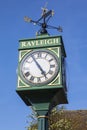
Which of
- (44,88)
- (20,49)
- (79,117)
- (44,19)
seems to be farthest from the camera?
(79,117)

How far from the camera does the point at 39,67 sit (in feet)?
37.9

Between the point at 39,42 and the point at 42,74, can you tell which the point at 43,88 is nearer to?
the point at 42,74

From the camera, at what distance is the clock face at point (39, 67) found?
37.2 feet

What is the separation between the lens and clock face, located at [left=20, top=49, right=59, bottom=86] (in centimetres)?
1135

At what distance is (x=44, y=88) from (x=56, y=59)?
91 cm

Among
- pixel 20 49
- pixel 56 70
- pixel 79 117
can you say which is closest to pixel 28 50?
pixel 20 49

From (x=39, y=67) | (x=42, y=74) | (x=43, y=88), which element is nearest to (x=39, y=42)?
(x=39, y=67)

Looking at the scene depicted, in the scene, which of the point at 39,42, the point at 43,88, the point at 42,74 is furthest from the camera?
the point at 39,42

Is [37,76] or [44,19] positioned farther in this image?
[44,19]

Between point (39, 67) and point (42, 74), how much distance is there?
0.74 ft

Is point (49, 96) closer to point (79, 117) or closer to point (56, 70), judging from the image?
point (56, 70)

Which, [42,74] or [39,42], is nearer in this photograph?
[42,74]

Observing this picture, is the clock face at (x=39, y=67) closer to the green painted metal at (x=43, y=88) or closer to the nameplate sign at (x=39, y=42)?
the green painted metal at (x=43, y=88)

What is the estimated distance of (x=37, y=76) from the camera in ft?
37.6
